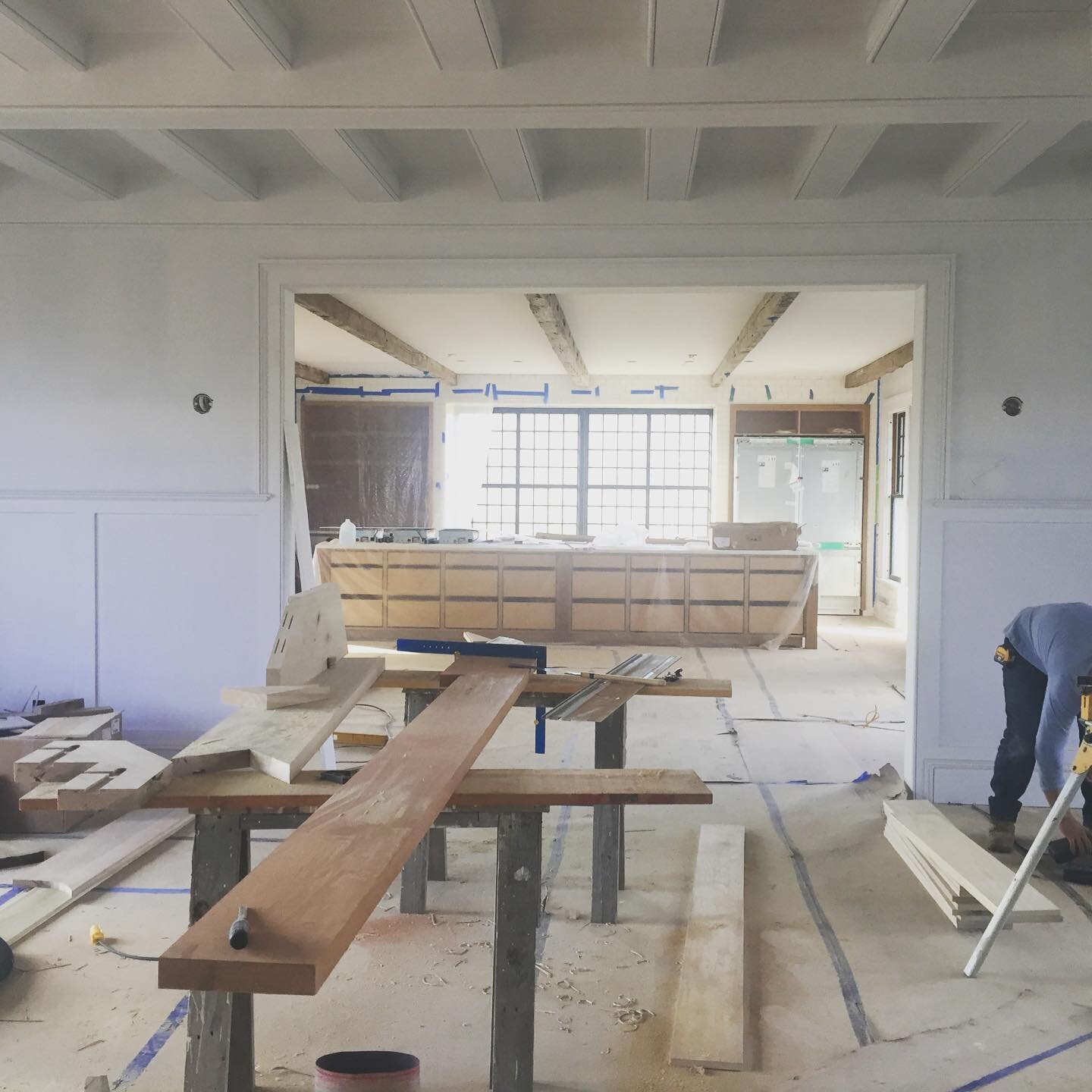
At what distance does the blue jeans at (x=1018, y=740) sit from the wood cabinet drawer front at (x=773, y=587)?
489 cm

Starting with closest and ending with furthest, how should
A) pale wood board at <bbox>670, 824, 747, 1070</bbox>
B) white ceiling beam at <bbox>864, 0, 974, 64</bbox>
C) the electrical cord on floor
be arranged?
pale wood board at <bbox>670, 824, 747, 1070</bbox> → white ceiling beam at <bbox>864, 0, 974, 64</bbox> → the electrical cord on floor

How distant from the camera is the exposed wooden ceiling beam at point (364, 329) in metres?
6.59

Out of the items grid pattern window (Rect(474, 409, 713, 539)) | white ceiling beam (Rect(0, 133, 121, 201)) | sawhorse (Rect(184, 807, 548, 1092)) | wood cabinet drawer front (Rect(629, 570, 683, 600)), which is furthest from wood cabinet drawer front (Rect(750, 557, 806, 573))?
sawhorse (Rect(184, 807, 548, 1092))

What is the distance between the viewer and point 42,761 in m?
2.18

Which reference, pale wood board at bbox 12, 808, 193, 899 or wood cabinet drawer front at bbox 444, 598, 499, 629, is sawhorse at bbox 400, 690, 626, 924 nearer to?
pale wood board at bbox 12, 808, 193, 899

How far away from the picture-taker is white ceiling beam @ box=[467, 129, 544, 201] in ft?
12.0

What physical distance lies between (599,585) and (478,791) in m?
6.67

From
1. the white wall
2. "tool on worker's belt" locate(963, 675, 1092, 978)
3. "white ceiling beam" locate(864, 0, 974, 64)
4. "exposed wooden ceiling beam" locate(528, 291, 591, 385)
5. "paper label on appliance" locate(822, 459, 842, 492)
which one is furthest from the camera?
"paper label on appliance" locate(822, 459, 842, 492)

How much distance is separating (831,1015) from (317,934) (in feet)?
5.83

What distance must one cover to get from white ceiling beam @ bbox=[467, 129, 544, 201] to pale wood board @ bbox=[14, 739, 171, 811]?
254 cm

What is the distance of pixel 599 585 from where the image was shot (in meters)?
8.62

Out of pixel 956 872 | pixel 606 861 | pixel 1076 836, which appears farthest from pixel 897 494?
pixel 606 861

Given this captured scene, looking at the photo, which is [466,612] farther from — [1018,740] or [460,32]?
[460,32]

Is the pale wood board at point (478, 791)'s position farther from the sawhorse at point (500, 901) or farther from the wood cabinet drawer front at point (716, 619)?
the wood cabinet drawer front at point (716, 619)
